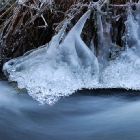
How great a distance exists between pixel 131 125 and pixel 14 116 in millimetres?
834

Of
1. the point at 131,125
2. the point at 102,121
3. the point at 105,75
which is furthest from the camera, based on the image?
the point at 105,75

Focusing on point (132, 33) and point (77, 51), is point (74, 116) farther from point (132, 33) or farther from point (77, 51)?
point (132, 33)

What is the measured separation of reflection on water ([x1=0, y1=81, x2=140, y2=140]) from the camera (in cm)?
232

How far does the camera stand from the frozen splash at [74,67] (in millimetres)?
2643

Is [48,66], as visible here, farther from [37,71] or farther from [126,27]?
[126,27]

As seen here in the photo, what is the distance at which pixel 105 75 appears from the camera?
278cm

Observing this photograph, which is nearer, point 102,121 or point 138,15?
point 102,121

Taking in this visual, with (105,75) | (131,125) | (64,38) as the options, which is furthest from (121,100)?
(64,38)

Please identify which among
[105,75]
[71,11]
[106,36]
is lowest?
[105,75]

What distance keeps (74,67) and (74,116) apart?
0.39m

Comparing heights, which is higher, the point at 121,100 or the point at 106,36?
the point at 106,36

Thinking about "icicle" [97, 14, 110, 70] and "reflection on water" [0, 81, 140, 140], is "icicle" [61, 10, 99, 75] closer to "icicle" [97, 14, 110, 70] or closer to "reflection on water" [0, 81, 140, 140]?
"icicle" [97, 14, 110, 70]

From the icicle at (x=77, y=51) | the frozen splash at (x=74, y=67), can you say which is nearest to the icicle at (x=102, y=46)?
the frozen splash at (x=74, y=67)

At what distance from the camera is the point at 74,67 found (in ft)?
9.08
